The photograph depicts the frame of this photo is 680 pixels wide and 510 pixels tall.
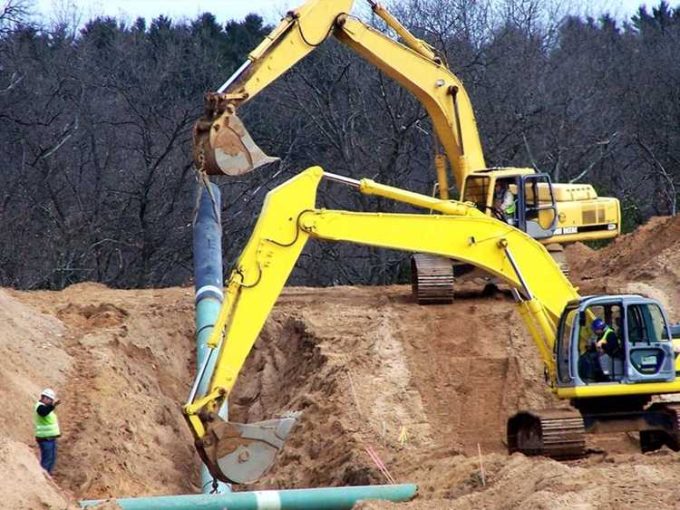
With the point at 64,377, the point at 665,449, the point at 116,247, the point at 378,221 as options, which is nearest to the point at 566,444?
the point at 665,449

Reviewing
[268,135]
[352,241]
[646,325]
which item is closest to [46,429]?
[352,241]

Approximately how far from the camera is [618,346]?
1669 cm

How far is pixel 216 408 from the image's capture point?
1527cm

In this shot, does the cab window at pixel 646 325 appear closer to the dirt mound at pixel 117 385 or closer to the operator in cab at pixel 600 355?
the operator in cab at pixel 600 355

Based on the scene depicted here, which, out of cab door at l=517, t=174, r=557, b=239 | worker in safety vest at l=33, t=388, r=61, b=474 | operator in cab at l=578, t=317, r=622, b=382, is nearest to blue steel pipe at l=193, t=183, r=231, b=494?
worker in safety vest at l=33, t=388, r=61, b=474

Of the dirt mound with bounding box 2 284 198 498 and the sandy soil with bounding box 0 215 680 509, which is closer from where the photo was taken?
the sandy soil with bounding box 0 215 680 509

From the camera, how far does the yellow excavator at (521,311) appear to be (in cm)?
1545

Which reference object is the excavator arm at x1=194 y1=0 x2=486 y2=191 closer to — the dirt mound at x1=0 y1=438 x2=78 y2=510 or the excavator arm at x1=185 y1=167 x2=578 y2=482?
the excavator arm at x1=185 y1=167 x2=578 y2=482

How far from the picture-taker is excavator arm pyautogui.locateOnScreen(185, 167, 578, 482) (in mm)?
15352

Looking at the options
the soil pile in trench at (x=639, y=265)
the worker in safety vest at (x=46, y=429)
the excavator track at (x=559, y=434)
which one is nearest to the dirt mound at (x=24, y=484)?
the worker in safety vest at (x=46, y=429)

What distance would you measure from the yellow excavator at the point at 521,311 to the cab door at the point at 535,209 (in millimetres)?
5604

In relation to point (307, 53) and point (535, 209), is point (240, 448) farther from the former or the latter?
point (535, 209)

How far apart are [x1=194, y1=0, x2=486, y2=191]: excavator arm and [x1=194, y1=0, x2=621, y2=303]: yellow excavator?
16mm

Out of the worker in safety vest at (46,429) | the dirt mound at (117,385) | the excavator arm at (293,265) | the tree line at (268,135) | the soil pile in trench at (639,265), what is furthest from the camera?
the tree line at (268,135)
